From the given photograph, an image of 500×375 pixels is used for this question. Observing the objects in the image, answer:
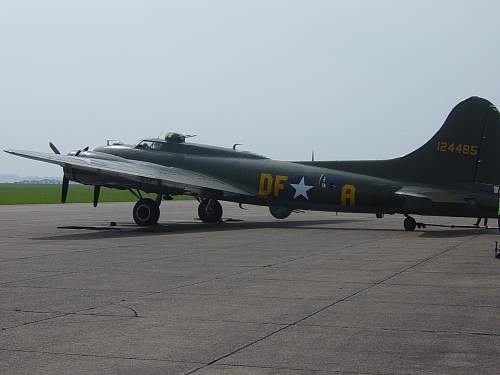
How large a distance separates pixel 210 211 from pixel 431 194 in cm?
1277

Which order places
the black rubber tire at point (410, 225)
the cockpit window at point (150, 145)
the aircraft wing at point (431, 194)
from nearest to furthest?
the aircraft wing at point (431, 194) → the black rubber tire at point (410, 225) → the cockpit window at point (150, 145)

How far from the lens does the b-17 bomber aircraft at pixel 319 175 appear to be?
2745cm

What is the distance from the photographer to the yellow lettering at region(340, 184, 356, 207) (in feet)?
98.3

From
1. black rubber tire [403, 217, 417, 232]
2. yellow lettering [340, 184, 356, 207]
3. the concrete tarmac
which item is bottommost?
the concrete tarmac

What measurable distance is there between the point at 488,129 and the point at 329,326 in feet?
64.9

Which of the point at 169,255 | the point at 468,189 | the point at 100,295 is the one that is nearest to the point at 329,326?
the point at 100,295

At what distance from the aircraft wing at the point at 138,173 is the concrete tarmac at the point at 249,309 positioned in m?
9.49

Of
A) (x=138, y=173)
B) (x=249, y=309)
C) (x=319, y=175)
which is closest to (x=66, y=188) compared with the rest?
(x=138, y=173)

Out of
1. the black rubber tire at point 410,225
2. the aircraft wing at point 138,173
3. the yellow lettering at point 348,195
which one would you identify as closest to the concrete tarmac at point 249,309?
the black rubber tire at point 410,225

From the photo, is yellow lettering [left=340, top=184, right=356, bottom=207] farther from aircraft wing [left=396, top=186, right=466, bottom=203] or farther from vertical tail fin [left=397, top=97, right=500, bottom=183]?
vertical tail fin [left=397, top=97, right=500, bottom=183]

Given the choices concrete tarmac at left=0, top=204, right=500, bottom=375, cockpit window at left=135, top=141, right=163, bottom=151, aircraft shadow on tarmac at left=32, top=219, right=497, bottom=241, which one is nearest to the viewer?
concrete tarmac at left=0, top=204, right=500, bottom=375

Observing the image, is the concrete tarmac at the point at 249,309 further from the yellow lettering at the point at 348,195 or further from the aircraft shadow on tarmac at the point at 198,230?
the yellow lettering at the point at 348,195

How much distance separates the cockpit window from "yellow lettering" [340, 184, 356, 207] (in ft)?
35.7

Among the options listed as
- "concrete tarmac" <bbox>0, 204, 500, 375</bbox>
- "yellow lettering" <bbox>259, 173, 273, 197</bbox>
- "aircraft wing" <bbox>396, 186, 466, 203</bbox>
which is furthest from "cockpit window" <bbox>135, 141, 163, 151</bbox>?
"concrete tarmac" <bbox>0, 204, 500, 375</bbox>
